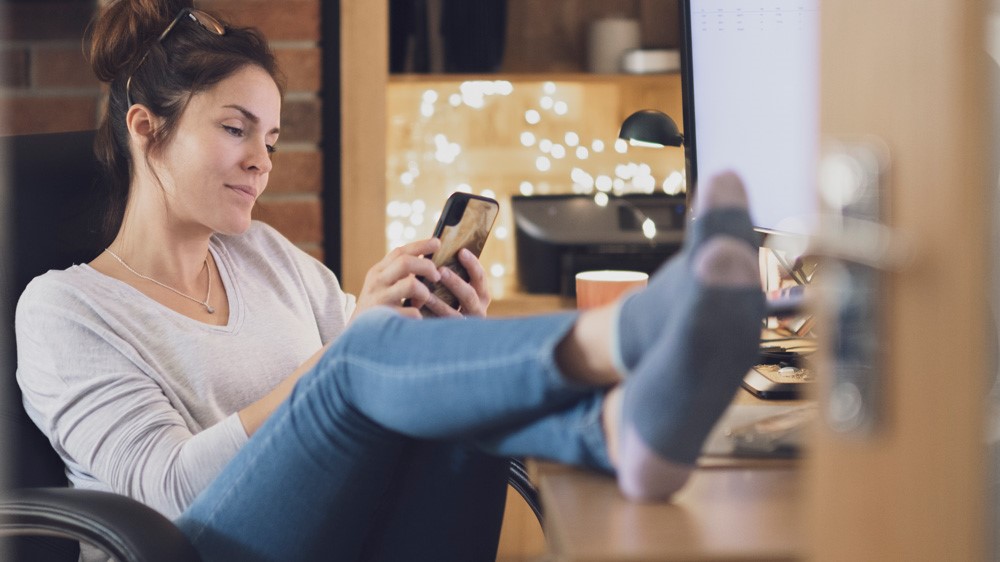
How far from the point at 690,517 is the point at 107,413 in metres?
0.74

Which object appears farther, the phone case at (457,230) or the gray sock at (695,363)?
the phone case at (457,230)

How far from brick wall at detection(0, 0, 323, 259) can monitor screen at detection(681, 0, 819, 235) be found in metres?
0.86

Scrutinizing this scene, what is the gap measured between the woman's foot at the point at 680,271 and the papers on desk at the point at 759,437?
131 mm

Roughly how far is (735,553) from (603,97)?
1872 mm

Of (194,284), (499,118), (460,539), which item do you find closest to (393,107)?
(499,118)

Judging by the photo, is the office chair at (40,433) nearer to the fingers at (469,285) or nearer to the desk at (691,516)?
the fingers at (469,285)

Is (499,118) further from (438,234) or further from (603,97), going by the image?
(438,234)

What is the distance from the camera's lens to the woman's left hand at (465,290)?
1.24 m

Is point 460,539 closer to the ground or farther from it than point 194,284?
closer to the ground

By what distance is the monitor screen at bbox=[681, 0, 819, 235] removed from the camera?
1.27 metres

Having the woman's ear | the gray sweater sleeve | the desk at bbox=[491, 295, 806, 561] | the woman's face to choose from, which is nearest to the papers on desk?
the desk at bbox=[491, 295, 806, 561]

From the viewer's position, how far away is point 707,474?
83cm

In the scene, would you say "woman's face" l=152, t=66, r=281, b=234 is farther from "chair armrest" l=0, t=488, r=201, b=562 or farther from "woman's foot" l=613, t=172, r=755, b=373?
"woman's foot" l=613, t=172, r=755, b=373

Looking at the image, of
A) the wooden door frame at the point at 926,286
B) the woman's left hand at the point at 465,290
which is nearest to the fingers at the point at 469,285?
the woman's left hand at the point at 465,290
